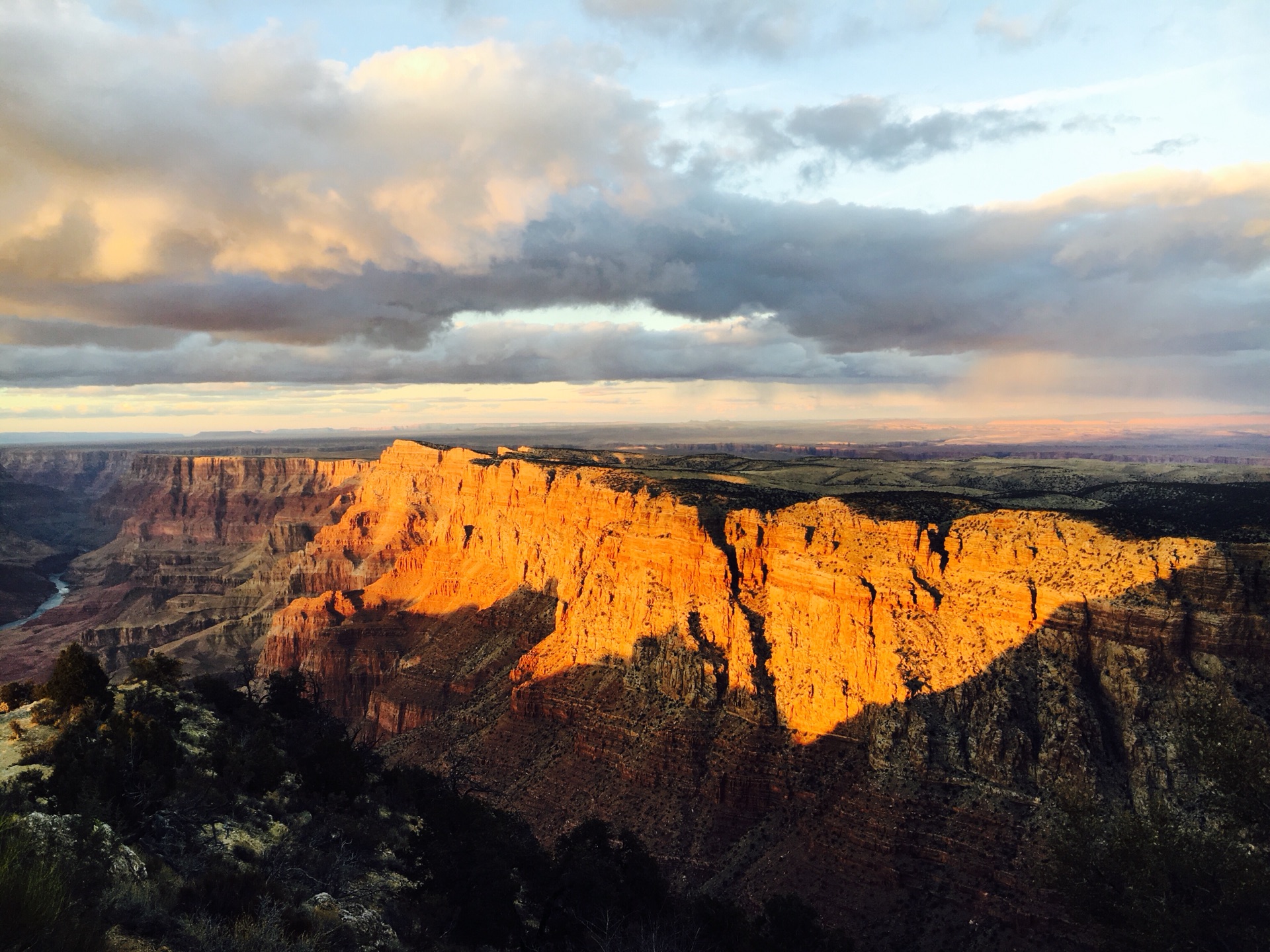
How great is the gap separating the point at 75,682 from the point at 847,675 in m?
38.5

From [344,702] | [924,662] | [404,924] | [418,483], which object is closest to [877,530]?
[924,662]

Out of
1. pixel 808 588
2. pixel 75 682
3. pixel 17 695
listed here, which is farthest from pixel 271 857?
pixel 808 588

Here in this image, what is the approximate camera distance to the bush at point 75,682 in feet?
94.9

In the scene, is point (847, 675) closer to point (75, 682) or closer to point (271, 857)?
point (271, 857)

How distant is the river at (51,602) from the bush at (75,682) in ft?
448

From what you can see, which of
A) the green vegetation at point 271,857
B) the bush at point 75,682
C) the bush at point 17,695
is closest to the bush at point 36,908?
the green vegetation at point 271,857

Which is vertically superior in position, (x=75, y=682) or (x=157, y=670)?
(x=75, y=682)

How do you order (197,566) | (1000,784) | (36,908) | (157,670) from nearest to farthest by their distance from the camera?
1. (36,908)
2. (1000,784)
3. (157,670)
4. (197,566)

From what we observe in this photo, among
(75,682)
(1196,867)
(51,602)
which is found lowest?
(51,602)

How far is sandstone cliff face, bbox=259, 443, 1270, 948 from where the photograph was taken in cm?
3322

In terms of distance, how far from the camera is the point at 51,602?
160 m

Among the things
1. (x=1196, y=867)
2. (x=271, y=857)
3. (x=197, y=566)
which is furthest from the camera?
(x=197, y=566)

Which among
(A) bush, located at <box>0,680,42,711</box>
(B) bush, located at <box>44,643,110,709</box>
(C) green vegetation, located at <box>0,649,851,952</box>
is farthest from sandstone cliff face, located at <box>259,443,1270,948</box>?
(A) bush, located at <box>0,680,42,711</box>

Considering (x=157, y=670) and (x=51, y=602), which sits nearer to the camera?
(x=157, y=670)
